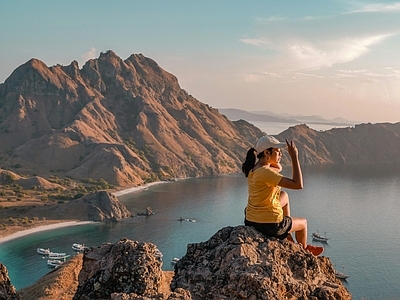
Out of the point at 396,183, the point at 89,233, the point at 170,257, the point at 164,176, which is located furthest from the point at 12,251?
the point at 396,183

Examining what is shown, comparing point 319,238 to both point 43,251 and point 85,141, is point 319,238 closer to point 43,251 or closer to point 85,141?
Answer: point 43,251

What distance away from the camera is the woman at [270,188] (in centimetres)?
A: 644

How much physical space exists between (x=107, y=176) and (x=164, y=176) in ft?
85.1

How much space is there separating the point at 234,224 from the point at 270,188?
78673mm

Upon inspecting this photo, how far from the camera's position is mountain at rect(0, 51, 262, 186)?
133000 mm

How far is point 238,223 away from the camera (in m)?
84.6

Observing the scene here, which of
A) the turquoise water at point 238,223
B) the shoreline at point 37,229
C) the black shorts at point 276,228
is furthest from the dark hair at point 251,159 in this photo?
the shoreline at point 37,229

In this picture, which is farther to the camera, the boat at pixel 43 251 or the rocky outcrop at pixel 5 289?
the boat at pixel 43 251

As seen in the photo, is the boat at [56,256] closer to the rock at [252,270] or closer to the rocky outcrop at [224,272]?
the rocky outcrop at [224,272]

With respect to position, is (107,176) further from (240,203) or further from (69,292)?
(69,292)

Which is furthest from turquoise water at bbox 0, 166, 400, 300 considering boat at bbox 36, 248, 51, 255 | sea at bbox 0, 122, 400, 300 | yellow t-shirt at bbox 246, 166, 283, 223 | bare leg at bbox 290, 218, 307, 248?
yellow t-shirt at bbox 246, 166, 283, 223

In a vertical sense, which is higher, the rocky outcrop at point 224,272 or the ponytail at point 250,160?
the ponytail at point 250,160

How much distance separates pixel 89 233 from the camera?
76812 mm

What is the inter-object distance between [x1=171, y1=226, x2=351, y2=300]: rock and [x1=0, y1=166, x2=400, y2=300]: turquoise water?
42.1 meters
